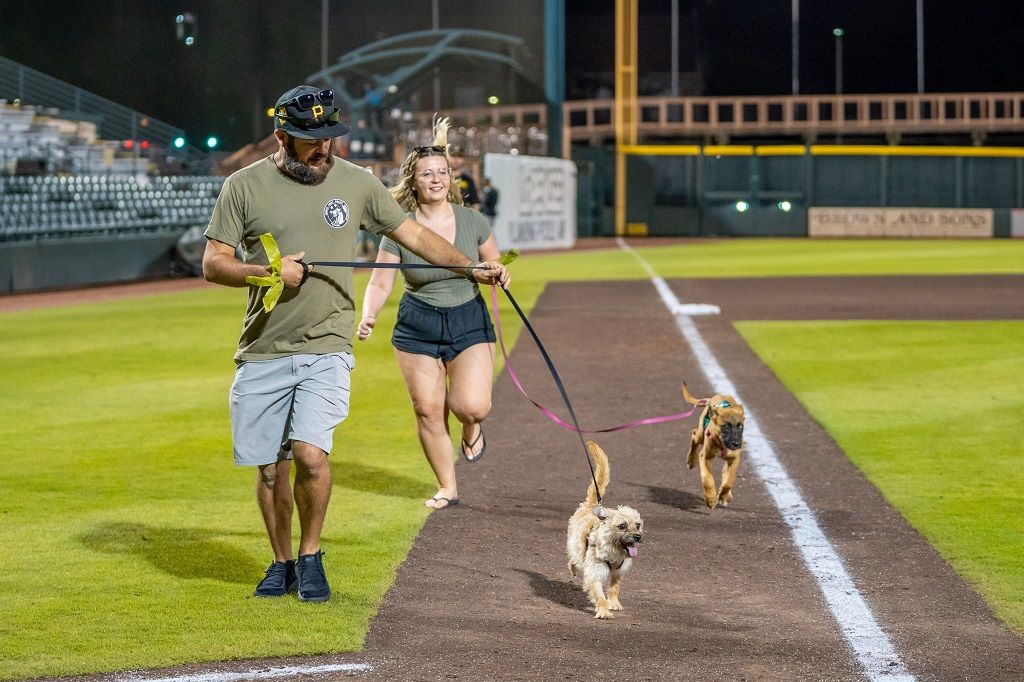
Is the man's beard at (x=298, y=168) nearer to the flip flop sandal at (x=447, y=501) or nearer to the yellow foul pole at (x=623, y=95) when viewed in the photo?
the flip flop sandal at (x=447, y=501)

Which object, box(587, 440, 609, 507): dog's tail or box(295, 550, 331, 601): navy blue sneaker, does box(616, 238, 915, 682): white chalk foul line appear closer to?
box(587, 440, 609, 507): dog's tail

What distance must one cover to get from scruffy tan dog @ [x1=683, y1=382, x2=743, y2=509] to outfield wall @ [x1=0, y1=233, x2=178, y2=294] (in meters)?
21.8

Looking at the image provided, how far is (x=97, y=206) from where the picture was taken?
31375 mm

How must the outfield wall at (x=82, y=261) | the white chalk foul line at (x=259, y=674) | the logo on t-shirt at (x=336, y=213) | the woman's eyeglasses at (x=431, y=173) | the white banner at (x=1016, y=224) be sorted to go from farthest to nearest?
the white banner at (x=1016, y=224) < the outfield wall at (x=82, y=261) < the woman's eyeglasses at (x=431, y=173) < the logo on t-shirt at (x=336, y=213) < the white chalk foul line at (x=259, y=674)

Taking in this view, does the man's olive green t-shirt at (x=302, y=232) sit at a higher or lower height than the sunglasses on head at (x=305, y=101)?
lower

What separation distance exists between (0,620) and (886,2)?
76.5 m

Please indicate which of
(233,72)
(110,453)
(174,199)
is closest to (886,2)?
(233,72)

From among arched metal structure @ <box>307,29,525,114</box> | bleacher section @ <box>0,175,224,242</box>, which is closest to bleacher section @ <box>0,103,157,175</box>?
bleacher section @ <box>0,175,224,242</box>

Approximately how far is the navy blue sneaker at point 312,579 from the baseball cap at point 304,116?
1.78 meters

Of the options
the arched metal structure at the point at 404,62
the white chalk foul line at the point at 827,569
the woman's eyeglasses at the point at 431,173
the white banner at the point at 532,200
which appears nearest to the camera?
the white chalk foul line at the point at 827,569

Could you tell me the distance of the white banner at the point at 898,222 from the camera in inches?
1982

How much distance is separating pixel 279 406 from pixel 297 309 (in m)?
0.41

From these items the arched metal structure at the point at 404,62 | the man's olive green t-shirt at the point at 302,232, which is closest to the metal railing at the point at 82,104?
the arched metal structure at the point at 404,62

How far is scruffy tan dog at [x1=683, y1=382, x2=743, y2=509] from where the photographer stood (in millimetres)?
7492
